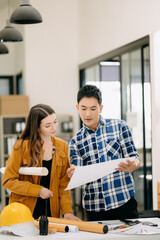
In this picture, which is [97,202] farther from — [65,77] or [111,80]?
[65,77]

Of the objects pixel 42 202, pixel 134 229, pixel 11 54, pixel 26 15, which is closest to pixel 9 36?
pixel 26 15

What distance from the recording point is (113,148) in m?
2.66

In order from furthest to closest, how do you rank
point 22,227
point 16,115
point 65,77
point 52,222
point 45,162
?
point 65,77 → point 16,115 → point 45,162 → point 52,222 → point 22,227

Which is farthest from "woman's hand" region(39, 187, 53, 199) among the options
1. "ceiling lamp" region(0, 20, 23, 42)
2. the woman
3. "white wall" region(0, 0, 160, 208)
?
"white wall" region(0, 0, 160, 208)

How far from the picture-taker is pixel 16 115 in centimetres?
690

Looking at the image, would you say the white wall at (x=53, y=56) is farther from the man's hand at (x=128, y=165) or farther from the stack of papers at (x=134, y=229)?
the stack of papers at (x=134, y=229)

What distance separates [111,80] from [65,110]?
1.52m

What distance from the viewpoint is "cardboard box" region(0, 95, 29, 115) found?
684 cm

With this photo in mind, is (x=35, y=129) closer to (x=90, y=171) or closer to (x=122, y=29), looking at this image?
(x=90, y=171)

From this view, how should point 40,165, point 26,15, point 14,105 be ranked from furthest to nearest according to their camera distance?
1. point 14,105
2. point 26,15
3. point 40,165

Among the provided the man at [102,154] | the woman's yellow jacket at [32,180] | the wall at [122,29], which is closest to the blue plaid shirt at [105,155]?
the man at [102,154]

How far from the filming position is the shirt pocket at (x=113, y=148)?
266 centimetres

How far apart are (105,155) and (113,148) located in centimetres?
7

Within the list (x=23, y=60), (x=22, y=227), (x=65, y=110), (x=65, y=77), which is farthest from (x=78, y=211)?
(x=22, y=227)
